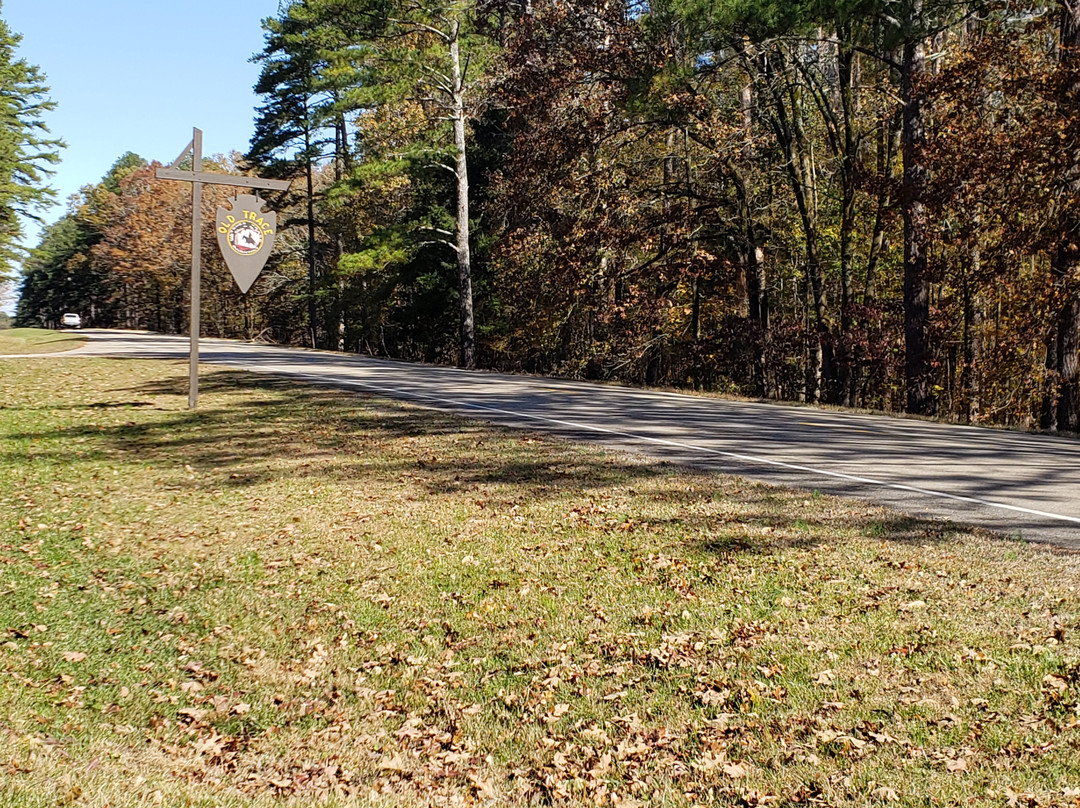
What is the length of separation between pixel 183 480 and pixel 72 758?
616cm

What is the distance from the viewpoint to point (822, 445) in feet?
36.3

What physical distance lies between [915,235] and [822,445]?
9694 mm

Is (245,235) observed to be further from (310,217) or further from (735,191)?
(310,217)

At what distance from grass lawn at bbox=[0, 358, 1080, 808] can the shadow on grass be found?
74mm

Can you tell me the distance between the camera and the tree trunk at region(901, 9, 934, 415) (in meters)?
18.3

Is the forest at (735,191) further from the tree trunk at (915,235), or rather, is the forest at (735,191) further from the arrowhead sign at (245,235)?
the arrowhead sign at (245,235)

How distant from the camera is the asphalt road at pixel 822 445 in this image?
26.2ft

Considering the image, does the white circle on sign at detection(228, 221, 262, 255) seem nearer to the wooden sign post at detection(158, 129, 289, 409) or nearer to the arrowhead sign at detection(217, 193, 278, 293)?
the arrowhead sign at detection(217, 193, 278, 293)

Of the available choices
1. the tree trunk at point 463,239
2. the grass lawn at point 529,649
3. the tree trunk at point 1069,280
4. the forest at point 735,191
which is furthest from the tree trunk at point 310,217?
the grass lawn at point 529,649

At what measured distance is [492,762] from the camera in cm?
483

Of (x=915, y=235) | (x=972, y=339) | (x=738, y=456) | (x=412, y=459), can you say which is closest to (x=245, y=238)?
(x=412, y=459)

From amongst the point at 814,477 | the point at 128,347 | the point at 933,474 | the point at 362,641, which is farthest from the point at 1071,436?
the point at 128,347

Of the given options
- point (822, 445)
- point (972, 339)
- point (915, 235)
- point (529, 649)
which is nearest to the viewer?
point (529, 649)

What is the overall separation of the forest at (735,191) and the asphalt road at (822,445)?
6.08 metres
